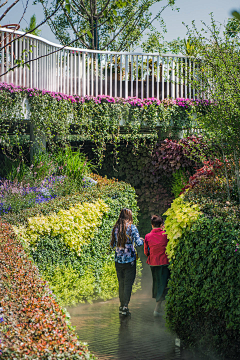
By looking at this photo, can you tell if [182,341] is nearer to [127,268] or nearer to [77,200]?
[127,268]

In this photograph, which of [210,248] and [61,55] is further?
[61,55]

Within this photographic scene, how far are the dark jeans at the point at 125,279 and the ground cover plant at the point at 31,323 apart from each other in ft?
8.54

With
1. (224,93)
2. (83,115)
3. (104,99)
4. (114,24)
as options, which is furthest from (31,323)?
(114,24)

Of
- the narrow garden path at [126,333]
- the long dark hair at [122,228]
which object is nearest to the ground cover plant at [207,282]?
the narrow garden path at [126,333]

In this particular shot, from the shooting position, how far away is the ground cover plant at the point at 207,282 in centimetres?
396

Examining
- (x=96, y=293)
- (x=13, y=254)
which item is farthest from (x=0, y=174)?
(x=13, y=254)

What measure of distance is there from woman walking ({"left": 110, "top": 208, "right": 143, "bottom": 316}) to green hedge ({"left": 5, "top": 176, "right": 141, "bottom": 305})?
2.91 ft

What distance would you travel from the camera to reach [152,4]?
20.3 m

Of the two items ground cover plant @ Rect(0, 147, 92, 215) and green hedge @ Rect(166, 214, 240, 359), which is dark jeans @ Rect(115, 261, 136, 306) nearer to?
green hedge @ Rect(166, 214, 240, 359)

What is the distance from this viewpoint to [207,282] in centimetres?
422

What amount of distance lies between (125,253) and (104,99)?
5.99m

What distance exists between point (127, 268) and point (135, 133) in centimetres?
583

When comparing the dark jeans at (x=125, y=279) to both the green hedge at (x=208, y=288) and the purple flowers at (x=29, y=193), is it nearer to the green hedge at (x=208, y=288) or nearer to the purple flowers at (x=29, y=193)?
the green hedge at (x=208, y=288)

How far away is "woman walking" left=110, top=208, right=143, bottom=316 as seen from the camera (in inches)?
239
